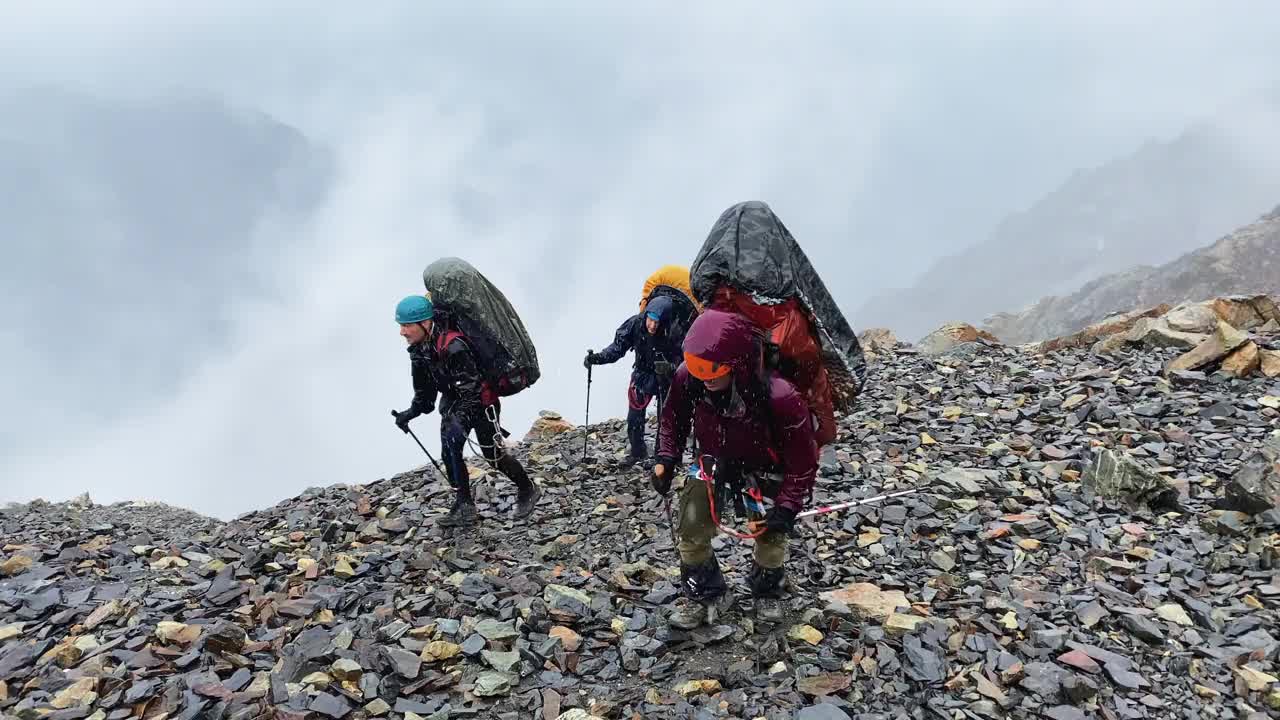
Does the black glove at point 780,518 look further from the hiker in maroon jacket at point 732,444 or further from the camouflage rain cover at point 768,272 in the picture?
the camouflage rain cover at point 768,272

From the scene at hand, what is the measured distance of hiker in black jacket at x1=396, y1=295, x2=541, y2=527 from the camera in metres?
7.82

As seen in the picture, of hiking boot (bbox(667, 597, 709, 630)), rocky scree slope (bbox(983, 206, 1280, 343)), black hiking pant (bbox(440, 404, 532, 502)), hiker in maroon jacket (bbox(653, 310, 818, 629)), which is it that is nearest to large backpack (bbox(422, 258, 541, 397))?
black hiking pant (bbox(440, 404, 532, 502))

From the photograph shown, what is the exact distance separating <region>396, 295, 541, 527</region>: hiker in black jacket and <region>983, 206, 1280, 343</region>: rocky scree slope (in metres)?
40.7

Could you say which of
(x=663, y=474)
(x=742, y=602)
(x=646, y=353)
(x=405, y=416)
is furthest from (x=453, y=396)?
(x=742, y=602)

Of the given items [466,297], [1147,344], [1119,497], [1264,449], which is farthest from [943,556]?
[1147,344]

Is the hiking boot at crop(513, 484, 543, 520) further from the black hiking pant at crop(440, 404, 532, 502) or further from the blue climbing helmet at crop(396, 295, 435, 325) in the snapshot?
the blue climbing helmet at crop(396, 295, 435, 325)

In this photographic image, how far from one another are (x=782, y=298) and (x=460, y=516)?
547cm

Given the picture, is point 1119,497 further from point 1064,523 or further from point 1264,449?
point 1264,449

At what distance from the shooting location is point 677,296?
914 centimetres

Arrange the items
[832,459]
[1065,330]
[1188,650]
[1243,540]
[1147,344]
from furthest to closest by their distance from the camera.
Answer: [1065,330] < [1147,344] < [832,459] < [1243,540] < [1188,650]

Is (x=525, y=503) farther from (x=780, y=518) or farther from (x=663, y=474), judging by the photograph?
(x=780, y=518)

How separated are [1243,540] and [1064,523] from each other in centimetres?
152

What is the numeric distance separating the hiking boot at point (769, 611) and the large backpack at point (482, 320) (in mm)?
3886

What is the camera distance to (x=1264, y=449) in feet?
28.1
